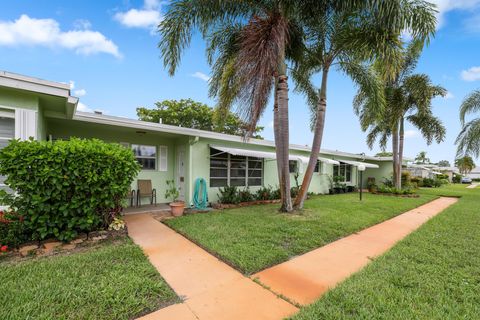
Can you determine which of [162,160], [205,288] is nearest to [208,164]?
[162,160]

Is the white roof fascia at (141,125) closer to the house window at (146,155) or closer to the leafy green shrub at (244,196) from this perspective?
the house window at (146,155)

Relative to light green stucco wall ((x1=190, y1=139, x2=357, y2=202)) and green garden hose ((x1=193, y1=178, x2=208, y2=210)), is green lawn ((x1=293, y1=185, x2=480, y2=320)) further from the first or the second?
light green stucco wall ((x1=190, y1=139, x2=357, y2=202))

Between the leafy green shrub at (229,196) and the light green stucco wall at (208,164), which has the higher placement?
the light green stucco wall at (208,164)

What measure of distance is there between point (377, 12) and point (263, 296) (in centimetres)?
785

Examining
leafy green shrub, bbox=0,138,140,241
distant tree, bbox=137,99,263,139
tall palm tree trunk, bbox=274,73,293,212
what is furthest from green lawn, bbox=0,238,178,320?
distant tree, bbox=137,99,263,139

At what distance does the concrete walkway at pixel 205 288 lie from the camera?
8.82 ft

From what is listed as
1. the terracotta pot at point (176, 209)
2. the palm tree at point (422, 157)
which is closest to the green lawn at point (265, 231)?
the terracotta pot at point (176, 209)

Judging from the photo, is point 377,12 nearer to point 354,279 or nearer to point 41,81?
point 354,279

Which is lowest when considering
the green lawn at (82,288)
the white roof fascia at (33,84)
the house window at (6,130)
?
the green lawn at (82,288)

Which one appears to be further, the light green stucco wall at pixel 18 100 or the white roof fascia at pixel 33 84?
the light green stucco wall at pixel 18 100

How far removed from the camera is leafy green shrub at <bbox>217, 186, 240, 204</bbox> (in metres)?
9.65

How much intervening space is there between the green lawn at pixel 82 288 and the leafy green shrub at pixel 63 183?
900mm

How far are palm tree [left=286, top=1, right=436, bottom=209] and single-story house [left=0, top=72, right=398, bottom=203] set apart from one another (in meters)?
3.69

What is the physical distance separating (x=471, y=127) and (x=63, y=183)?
67.8ft
